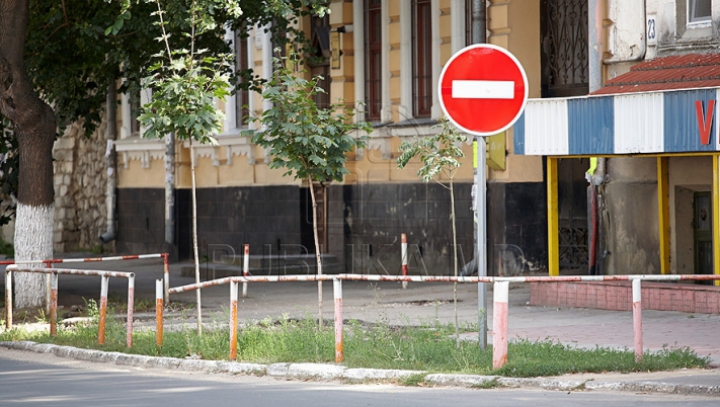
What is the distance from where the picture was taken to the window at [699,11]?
1802 centimetres

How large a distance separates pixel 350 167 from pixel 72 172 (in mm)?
12352

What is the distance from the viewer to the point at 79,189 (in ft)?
116

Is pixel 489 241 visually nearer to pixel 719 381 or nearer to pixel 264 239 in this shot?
pixel 264 239

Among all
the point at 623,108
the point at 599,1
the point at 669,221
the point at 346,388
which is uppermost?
the point at 599,1

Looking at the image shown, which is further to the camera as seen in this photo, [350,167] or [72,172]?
[72,172]

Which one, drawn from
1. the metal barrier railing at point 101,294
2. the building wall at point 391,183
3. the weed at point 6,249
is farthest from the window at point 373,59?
the weed at point 6,249

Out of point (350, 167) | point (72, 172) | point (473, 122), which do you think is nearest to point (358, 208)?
point (350, 167)

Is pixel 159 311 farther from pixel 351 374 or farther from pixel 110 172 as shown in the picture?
pixel 110 172

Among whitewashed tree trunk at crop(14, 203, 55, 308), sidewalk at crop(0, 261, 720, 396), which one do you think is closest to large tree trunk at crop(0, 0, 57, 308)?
whitewashed tree trunk at crop(14, 203, 55, 308)

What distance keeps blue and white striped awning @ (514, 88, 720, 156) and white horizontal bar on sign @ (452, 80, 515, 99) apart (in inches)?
218

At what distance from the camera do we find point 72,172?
35.5 meters

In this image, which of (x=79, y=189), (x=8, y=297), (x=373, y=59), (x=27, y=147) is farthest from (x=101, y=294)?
(x=79, y=189)

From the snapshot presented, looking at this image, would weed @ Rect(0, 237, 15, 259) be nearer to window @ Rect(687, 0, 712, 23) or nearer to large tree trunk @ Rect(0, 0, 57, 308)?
large tree trunk @ Rect(0, 0, 57, 308)

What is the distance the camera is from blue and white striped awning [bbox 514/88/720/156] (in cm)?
1559
